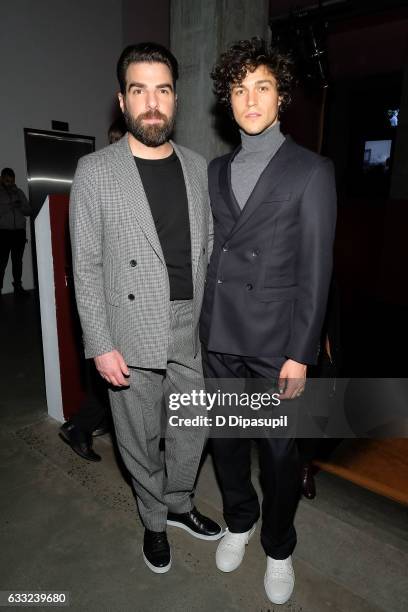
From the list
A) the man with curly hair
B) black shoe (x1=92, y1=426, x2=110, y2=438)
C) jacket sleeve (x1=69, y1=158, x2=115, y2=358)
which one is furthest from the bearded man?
black shoe (x1=92, y1=426, x2=110, y2=438)

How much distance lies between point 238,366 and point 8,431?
81.0 inches

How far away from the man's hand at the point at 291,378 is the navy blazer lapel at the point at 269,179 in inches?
23.6

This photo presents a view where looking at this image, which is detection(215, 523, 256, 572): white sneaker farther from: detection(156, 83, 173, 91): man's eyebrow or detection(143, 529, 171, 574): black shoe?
detection(156, 83, 173, 91): man's eyebrow

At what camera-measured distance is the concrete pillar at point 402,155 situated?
6.74 metres

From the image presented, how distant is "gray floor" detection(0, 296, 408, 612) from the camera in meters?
1.88

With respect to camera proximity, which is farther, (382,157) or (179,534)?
(382,157)

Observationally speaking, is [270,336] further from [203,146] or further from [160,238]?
[203,146]

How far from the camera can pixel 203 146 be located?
3.61 metres

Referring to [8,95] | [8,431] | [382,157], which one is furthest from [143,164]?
[382,157]

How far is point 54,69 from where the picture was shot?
25.3 ft

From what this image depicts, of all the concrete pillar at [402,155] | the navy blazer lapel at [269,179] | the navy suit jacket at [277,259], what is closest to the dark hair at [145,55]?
the navy suit jacket at [277,259]

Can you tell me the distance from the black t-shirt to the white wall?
6611 millimetres

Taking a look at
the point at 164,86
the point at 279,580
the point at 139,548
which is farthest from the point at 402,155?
the point at 139,548

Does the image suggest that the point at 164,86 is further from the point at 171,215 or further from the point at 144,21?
the point at 144,21
